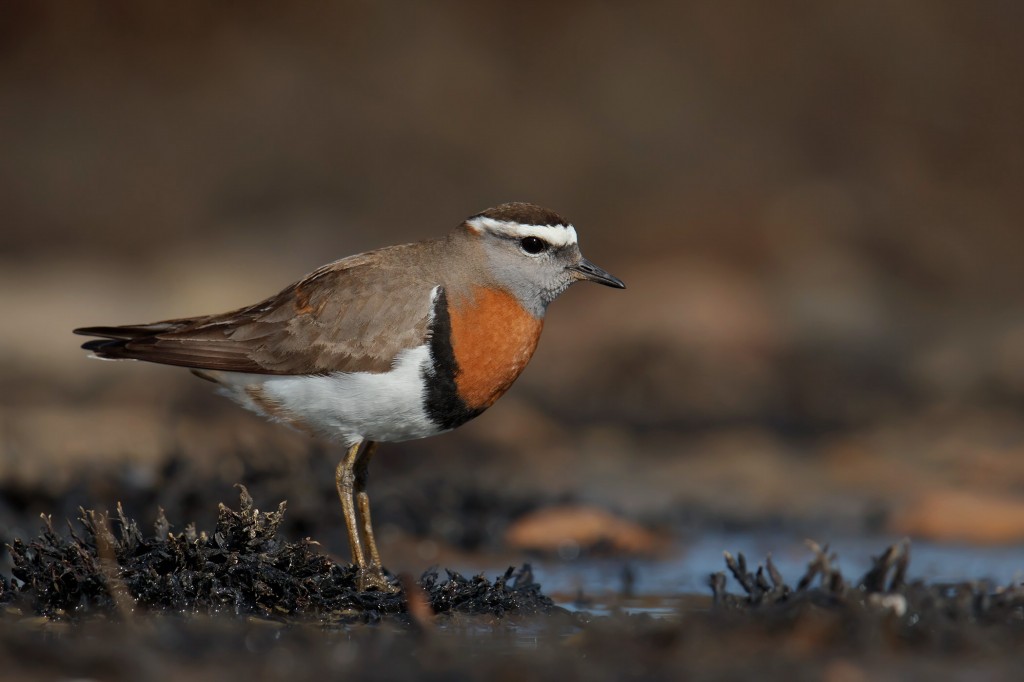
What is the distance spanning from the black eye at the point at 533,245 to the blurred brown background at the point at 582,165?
17.1 ft

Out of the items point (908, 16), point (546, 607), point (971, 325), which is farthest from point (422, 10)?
point (546, 607)

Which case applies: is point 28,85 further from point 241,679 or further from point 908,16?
point 241,679

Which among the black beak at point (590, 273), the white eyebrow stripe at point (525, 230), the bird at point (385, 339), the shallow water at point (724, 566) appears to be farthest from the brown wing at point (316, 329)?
the shallow water at point (724, 566)

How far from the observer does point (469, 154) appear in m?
16.9

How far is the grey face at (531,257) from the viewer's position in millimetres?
7969

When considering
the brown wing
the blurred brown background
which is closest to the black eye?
the brown wing

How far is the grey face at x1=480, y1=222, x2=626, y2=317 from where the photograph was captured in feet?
26.1

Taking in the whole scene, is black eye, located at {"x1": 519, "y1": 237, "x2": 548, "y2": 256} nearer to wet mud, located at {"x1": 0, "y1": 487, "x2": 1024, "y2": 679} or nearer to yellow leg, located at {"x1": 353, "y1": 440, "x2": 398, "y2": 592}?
yellow leg, located at {"x1": 353, "y1": 440, "x2": 398, "y2": 592}

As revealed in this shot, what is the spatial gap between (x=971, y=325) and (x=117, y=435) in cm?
869

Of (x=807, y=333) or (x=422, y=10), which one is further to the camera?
(x=422, y=10)

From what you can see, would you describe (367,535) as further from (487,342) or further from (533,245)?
(533,245)

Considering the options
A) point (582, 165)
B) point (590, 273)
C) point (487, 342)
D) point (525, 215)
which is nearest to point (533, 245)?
point (525, 215)

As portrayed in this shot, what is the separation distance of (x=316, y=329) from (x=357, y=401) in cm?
57

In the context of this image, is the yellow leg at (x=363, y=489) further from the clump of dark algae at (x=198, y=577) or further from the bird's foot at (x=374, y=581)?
the clump of dark algae at (x=198, y=577)
